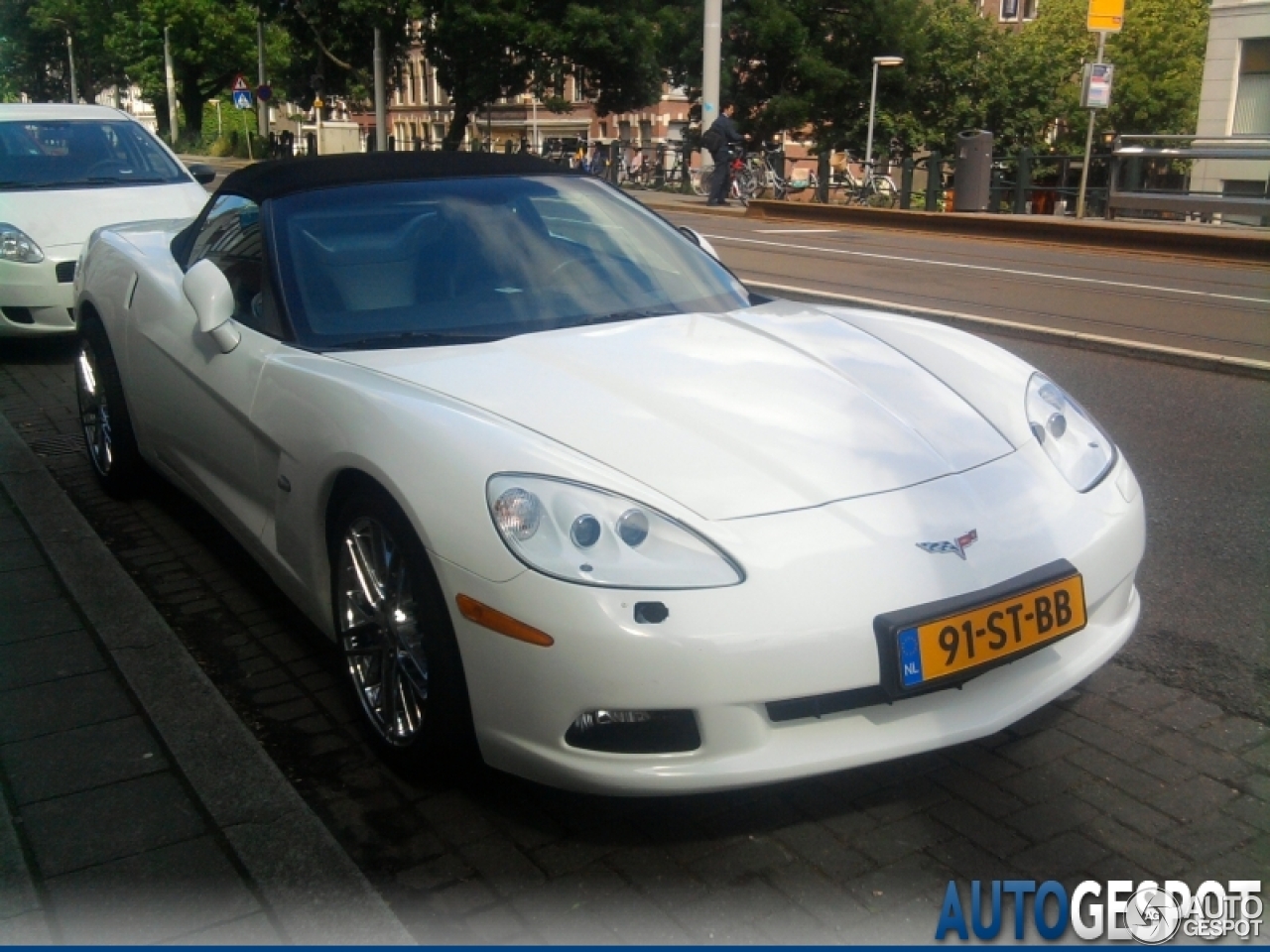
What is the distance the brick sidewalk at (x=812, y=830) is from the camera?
261cm

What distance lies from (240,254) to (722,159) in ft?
73.0

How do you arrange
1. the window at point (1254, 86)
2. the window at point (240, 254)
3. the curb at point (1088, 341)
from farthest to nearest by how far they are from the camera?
the window at point (1254, 86), the curb at point (1088, 341), the window at point (240, 254)

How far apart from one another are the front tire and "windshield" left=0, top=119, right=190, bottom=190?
6.40 metres

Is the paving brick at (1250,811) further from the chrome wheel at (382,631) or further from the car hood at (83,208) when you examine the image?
the car hood at (83,208)

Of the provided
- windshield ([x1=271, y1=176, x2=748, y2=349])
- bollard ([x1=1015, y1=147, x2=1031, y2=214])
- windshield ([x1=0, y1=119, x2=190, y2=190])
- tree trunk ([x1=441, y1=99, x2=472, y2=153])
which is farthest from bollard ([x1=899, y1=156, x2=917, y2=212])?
tree trunk ([x1=441, y1=99, x2=472, y2=153])

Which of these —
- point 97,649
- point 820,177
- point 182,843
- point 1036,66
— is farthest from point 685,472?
point 1036,66

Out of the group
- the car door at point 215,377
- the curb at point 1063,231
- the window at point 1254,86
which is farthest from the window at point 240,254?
the window at point 1254,86

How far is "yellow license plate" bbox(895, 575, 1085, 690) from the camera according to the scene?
8.61ft

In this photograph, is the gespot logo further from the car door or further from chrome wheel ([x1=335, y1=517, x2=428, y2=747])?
the car door

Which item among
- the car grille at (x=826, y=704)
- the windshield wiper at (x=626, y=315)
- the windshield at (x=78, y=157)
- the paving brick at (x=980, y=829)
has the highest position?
the windshield at (x=78, y=157)

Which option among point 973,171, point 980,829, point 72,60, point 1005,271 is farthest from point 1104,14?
point 72,60

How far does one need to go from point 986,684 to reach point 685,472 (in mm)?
783

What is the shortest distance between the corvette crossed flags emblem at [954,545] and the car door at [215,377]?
183cm

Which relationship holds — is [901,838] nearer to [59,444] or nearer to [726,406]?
[726,406]
